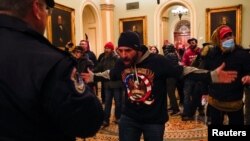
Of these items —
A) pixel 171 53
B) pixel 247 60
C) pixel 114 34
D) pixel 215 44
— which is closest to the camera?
pixel 247 60

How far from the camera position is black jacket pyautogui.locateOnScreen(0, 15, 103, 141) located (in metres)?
1.15

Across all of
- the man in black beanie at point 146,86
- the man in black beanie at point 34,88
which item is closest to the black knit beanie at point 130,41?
the man in black beanie at point 146,86

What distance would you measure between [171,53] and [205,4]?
741 centimetres

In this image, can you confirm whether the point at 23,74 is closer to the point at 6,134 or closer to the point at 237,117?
the point at 6,134

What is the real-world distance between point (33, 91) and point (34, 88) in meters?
0.01

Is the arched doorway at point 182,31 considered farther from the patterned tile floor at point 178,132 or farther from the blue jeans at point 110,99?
the blue jeans at point 110,99

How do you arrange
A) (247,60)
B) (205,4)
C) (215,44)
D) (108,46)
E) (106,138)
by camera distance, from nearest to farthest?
(247,60)
(215,44)
(106,138)
(108,46)
(205,4)

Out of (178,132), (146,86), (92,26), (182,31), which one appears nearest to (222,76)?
(146,86)

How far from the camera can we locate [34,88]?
113cm

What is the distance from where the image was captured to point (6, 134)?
1159mm

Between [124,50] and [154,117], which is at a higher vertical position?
[124,50]

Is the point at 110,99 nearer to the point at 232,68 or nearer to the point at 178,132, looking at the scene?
the point at 178,132

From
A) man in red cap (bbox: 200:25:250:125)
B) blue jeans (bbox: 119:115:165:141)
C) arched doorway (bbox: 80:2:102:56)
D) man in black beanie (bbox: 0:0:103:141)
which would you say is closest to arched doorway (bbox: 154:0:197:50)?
arched doorway (bbox: 80:2:102:56)

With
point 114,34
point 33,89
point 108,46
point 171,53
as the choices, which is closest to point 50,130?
point 33,89
